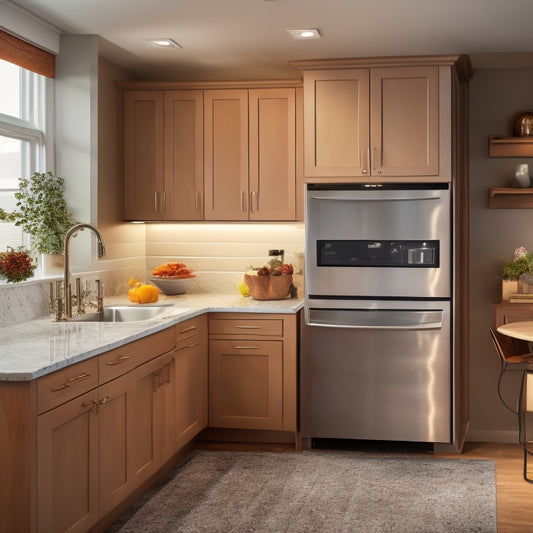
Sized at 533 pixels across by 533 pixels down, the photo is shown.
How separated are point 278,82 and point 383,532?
114 inches

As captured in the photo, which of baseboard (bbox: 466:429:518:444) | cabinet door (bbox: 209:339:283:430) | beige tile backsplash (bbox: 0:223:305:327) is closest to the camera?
cabinet door (bbox: 209:339:283:430)

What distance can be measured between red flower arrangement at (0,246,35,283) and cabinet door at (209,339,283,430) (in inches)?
51.9

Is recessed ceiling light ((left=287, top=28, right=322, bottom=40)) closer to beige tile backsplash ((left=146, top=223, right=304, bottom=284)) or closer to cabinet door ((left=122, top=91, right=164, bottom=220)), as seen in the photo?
cabinet door ((left=122, top=91, right=164, bottom=220))

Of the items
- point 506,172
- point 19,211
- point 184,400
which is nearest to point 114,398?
point 184,400

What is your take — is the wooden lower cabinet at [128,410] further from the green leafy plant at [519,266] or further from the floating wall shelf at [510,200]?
the floating wall shelf at [510,200]

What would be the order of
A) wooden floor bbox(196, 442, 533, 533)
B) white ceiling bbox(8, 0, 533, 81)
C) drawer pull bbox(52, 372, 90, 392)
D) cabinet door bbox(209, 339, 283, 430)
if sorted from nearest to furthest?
drawer pull bbox(52, 372, 90, 392) → wooden floor bbox(196, 442, 533, 533) → white ceiling bbox(8, 0, 533, 81) → cabinet door bbox(209, 339, 283, 430)

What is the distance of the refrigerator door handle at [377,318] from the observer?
4.76 m

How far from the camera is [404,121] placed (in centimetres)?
479

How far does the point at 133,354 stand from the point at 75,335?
0.27 m

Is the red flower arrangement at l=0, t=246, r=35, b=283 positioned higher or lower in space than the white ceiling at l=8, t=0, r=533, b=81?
lower

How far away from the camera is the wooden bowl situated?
16.9 ft

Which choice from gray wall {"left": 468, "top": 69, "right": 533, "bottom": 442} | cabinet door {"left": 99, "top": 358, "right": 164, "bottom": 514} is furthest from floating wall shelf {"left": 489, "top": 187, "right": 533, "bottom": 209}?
cabinet door {"left": 99, "top": 358, "right": 164, "bottom": 514}

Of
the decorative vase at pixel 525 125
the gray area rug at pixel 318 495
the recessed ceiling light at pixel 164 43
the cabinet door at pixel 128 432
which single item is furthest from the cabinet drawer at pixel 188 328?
the decorative vase at pixel 525 125

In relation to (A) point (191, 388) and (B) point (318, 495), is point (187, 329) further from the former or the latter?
(B) point (318, 495)
